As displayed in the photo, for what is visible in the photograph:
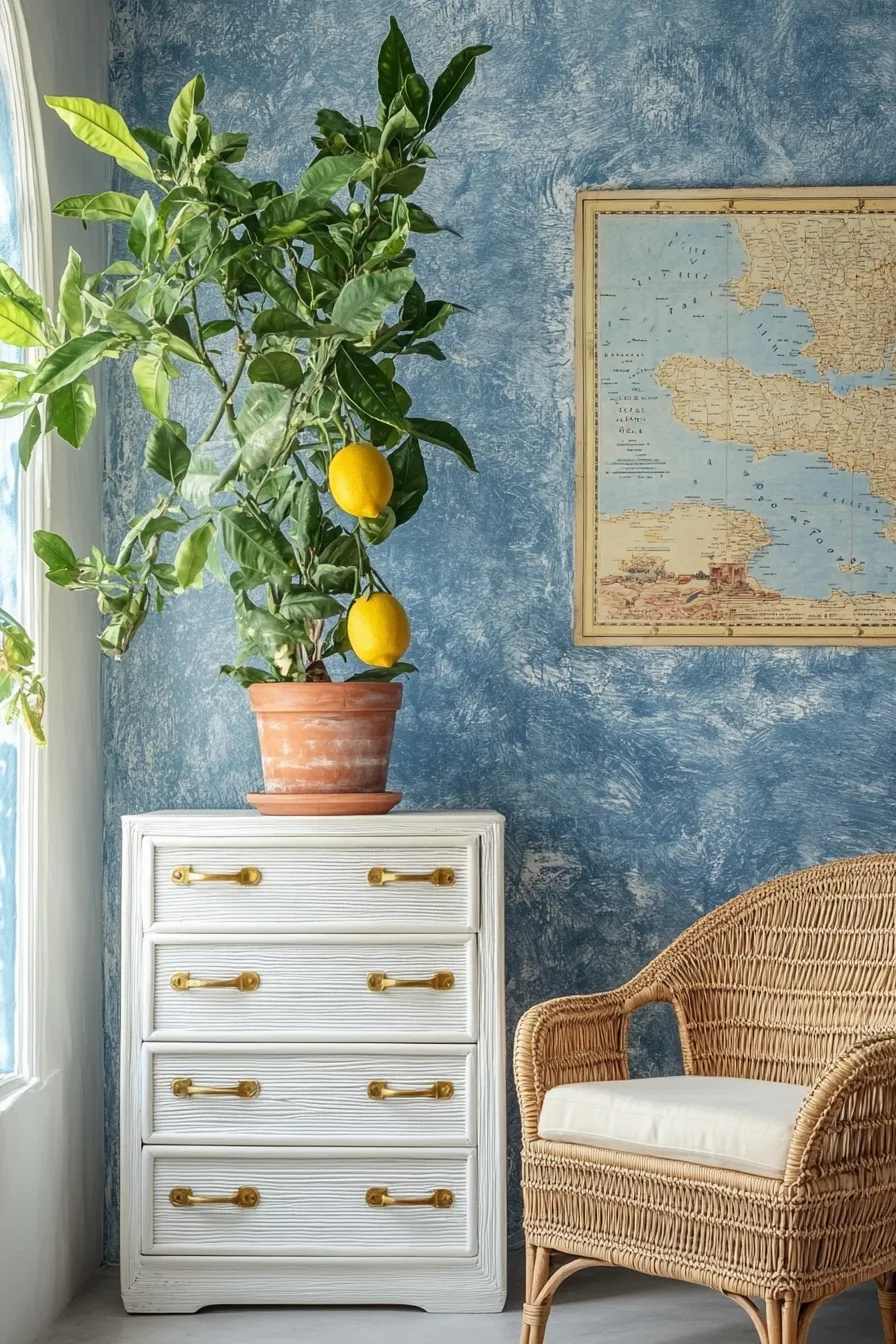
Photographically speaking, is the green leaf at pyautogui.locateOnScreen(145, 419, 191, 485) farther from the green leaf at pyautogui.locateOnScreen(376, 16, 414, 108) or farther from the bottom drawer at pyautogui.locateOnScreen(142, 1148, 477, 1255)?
the bottom drawer at pyautogui.locateOnScreen(142, 1148, 477, 1255)

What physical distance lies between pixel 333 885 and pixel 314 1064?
33 cm

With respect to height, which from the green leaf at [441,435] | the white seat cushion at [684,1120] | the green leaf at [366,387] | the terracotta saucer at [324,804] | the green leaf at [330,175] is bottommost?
the white seat cushion at [684,1120]

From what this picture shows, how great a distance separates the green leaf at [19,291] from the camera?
2119mm

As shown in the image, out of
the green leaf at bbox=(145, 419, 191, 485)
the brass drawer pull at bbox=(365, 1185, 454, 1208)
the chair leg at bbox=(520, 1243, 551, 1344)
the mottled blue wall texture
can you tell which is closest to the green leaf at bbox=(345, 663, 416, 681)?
the mottled blue wall texture

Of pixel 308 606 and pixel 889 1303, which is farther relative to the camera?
pixel 308 606

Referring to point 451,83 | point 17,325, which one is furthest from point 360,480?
point 451,83

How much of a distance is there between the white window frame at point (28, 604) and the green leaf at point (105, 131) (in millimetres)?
445

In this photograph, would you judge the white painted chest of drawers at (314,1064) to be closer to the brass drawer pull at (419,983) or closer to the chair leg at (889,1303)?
the brass drawer pull at (419,983)

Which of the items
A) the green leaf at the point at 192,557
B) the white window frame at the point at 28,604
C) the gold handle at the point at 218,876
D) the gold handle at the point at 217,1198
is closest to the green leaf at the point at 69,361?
the green leaf at the point at 192,557

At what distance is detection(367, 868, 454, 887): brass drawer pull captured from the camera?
98.8 inches

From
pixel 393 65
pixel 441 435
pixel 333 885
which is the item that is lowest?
pixel 333 885

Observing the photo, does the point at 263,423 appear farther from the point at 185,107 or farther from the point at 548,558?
the point at 548,558

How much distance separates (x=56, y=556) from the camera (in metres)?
2.29

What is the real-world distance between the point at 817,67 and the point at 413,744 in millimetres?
1751
